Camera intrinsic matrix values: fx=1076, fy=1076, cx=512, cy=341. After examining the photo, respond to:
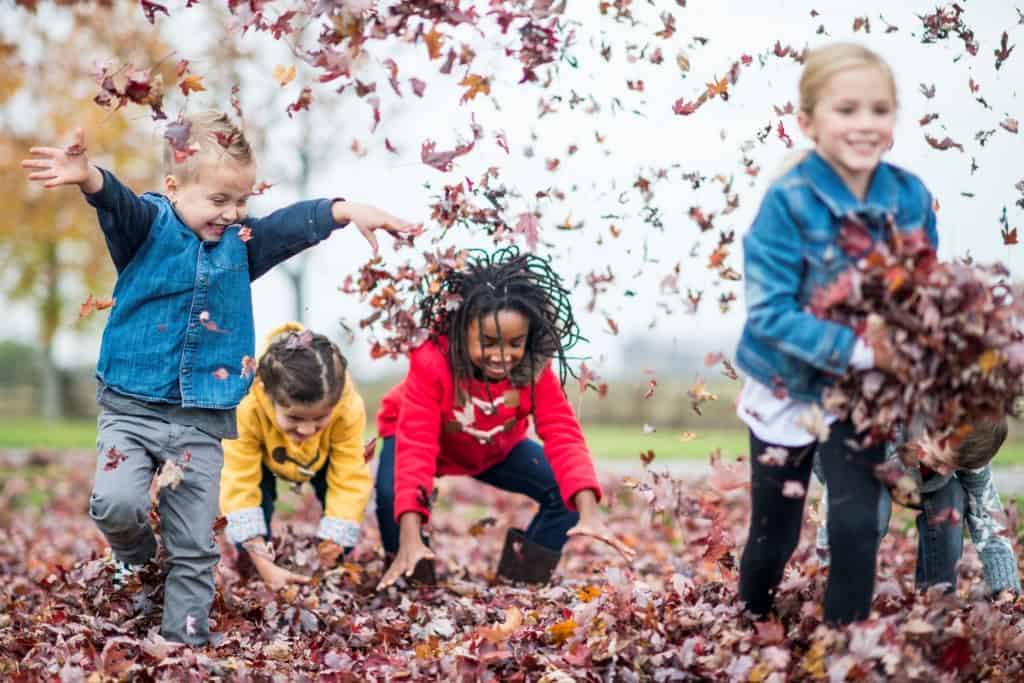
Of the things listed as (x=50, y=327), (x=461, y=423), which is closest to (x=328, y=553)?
(x=461, y=423)

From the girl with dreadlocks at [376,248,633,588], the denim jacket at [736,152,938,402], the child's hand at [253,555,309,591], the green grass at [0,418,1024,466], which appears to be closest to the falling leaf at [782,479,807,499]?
the denim jacket at [736,152,938,402]

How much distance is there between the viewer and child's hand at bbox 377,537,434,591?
4785 millimetres

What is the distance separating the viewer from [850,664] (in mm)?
2758

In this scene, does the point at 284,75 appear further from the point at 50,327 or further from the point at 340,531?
the point at 50,327

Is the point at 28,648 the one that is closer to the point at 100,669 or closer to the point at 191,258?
the point at 100,669

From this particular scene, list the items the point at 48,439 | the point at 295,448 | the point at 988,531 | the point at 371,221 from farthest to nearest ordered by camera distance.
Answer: the point at 48,439, the point at 295,448, the point at 988,531, the point at 371,221

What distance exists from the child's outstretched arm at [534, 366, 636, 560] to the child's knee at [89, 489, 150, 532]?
1.84 metres

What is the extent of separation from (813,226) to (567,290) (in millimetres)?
2025

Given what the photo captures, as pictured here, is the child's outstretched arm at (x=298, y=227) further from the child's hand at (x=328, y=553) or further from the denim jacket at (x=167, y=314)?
the child's hand at (x=328, y=553)

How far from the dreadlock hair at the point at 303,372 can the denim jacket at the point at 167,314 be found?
767 millimetres

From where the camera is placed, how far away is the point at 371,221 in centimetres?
395

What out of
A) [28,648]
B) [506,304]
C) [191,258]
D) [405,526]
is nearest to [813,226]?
[506,304]

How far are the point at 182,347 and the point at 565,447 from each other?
182 centimetres

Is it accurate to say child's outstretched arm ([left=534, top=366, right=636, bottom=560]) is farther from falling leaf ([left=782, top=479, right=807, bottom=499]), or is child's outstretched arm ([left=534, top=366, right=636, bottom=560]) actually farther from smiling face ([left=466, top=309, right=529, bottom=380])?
falling leaf ([left=782, top=479, right=807, bottom=499])
